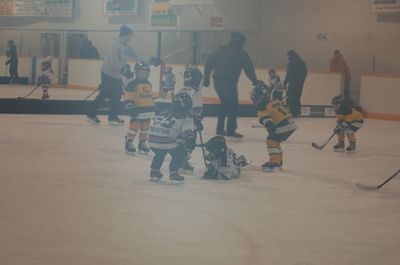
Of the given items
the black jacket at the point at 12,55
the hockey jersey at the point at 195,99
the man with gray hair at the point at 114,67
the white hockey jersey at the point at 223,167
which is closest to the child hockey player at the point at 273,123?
the hockey jersey at the point at 195,99

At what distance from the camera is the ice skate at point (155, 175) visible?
20.7ft

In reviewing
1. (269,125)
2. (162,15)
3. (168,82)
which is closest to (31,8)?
(162,15)

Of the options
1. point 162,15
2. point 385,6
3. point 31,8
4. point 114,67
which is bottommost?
point 114,67

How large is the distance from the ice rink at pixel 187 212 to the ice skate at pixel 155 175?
0.51 ft

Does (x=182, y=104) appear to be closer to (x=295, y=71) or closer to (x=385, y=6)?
(x=295, y=71)

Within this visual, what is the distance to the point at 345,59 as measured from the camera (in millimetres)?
20016

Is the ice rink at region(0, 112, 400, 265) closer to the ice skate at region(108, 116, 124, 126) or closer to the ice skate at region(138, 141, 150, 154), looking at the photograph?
the ice skate at region(138, 141, 150, 154)

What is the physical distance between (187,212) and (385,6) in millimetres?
14311

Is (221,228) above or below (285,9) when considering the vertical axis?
below

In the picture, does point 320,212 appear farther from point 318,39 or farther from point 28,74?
point 28,74

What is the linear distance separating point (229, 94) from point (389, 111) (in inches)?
298

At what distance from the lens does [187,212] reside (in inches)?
196

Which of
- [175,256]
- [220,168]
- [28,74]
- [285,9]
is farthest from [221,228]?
[28,74]

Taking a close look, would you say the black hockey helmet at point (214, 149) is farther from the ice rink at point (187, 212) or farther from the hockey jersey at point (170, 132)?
the hockey jersey at point (170, 132)
